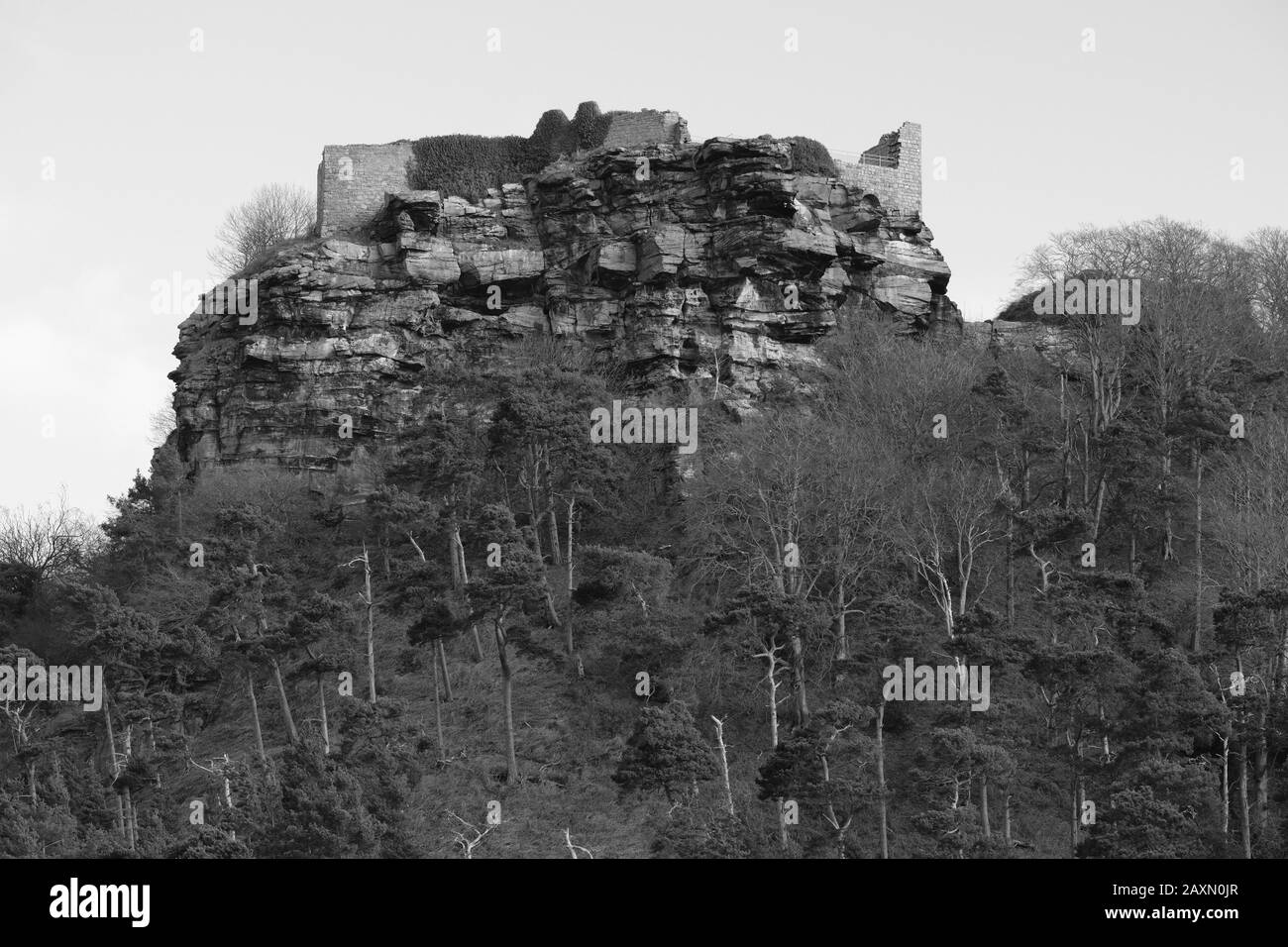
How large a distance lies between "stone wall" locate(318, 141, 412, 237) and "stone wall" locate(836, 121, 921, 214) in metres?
15.6

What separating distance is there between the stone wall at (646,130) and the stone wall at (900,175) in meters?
5.86

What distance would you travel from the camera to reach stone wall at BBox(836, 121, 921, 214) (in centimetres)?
6012

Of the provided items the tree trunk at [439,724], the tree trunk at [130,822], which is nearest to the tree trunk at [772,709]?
the tree trunk at [439,724]

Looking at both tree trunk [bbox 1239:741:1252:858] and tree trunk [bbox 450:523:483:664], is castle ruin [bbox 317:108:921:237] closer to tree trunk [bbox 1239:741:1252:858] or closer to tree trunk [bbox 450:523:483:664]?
tree trunk [bbox 450:523:483:664]

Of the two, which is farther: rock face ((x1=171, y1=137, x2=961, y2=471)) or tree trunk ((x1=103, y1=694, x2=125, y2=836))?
rock face ((x1=171, y1=137, x2=961, y2=471))

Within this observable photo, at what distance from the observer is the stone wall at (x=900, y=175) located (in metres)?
60.1

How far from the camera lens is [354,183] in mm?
57469

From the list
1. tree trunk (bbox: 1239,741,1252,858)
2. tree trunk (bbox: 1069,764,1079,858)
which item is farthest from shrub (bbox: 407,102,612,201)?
tree trunk (bbox: 1239,741,1252,858)

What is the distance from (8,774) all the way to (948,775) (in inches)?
799

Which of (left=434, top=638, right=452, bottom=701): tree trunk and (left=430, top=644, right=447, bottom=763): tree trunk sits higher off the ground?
(left=434, top=638, right=452, bottom=701): tree trunk
